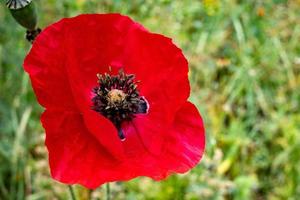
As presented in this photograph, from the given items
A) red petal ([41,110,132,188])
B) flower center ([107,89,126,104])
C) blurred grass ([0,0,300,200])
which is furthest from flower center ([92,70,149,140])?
blurred grass ([0,0,300,200])

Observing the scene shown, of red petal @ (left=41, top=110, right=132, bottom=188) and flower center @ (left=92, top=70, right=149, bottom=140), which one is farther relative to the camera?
flower center @ (left=92, top=70, right=149, bottom=140)

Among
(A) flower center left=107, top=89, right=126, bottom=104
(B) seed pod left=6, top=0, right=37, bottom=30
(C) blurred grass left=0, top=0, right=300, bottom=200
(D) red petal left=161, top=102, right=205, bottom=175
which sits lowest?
(D) red petal left=161, top=102, right=205, bottom=175

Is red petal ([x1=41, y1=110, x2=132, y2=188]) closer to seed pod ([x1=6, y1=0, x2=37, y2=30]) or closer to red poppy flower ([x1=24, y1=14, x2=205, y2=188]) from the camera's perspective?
red poppy flower ([x1=24, y1=14, x2=205, y2=188])

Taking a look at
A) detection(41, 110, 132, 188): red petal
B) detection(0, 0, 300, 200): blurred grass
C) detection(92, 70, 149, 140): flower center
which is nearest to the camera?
detection(41, 110, 132, 188): red petal

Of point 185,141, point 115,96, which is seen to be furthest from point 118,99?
point 185,141

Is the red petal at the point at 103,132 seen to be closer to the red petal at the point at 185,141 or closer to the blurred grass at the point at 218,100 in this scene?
the red petal at the point at 185,141

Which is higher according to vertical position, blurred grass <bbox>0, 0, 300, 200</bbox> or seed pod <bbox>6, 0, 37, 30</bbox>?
blurred grass <bbox>0, 0, 300, 200</bbox>

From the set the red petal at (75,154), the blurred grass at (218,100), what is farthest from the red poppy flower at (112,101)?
the blurred grass at (218,100)
